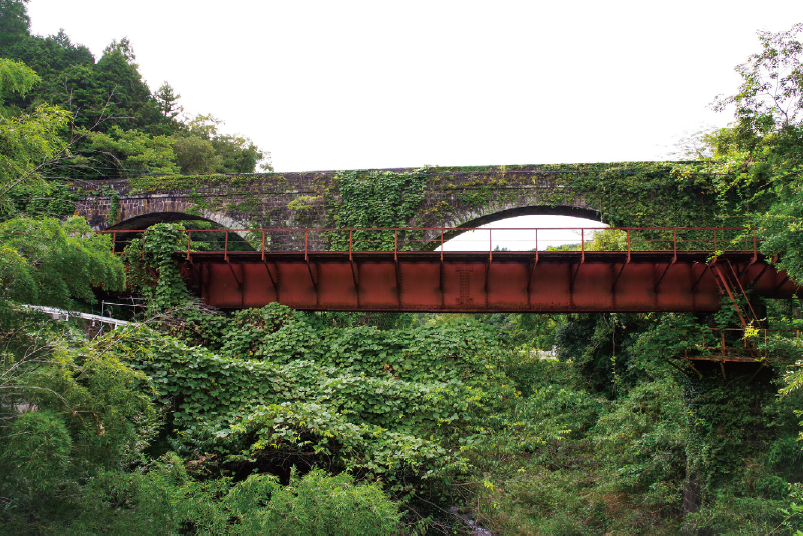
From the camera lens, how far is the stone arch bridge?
18141mm

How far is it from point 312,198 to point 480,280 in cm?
963

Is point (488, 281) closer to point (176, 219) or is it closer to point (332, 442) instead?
point (332, 442)

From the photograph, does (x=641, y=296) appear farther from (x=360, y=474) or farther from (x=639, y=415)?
(x=360, y=474)

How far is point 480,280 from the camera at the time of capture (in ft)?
38.6

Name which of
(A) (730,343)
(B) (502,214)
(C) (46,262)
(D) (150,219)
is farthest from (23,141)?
(D) (150,219)

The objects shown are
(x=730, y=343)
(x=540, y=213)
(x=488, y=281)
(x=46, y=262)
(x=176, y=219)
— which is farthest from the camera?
(x=176, y=219)

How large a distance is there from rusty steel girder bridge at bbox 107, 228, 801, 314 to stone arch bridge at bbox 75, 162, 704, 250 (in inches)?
264

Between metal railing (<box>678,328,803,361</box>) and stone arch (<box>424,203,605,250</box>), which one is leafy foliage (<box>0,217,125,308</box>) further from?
stone arch (<box>424,203,605,250</box>)

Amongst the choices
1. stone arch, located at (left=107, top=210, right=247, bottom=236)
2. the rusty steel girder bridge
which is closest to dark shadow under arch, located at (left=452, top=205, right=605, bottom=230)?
the rusty steel girder bridge

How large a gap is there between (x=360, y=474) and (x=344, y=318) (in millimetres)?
7503

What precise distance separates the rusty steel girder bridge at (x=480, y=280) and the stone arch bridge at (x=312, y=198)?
6.70 metres

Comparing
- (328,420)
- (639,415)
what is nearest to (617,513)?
(639,415)

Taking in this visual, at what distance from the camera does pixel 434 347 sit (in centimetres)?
1079

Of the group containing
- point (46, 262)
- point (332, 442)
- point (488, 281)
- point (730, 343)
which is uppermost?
point (46, 262)
